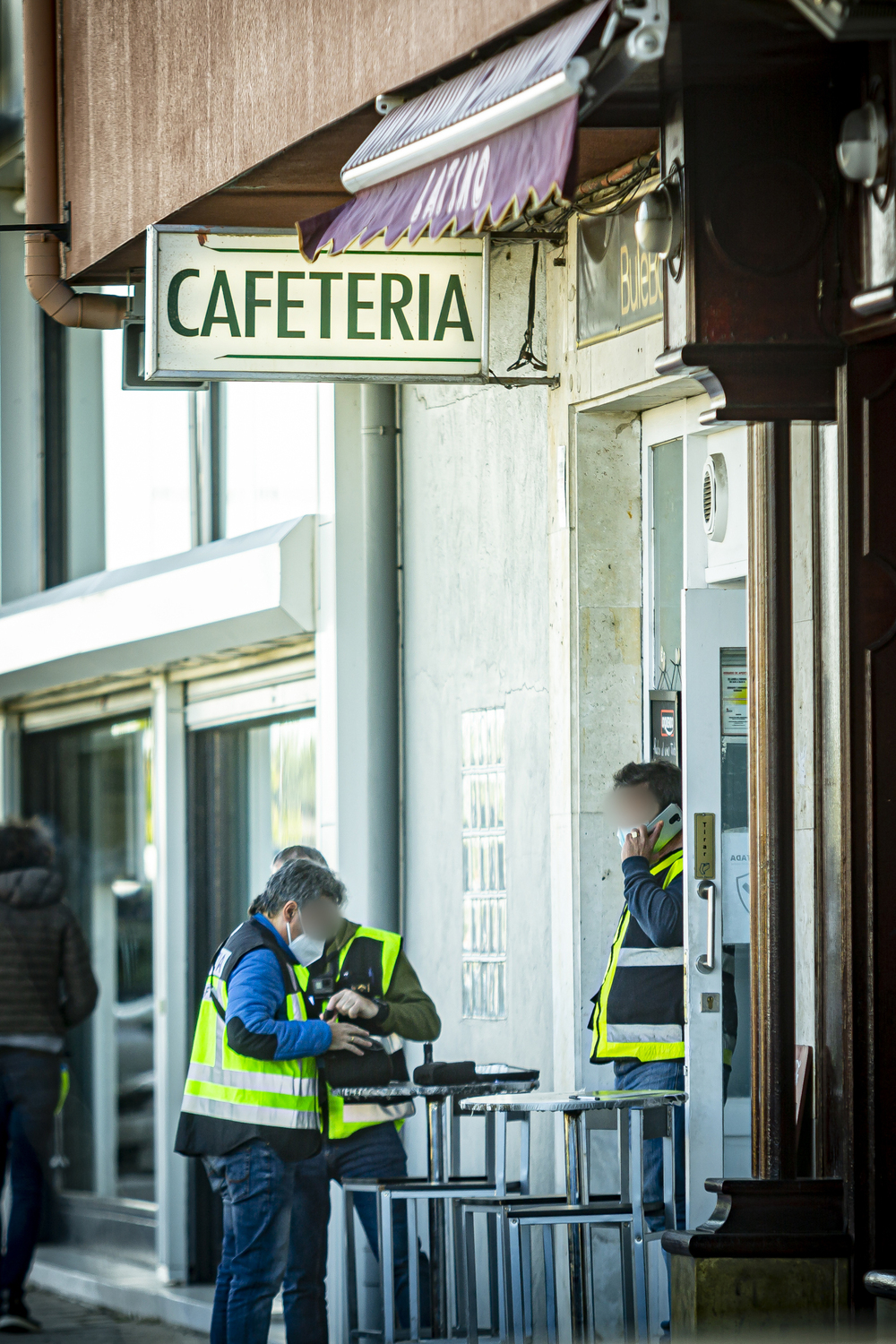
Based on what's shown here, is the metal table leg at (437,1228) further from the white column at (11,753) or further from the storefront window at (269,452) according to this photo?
the white column at (11,753)

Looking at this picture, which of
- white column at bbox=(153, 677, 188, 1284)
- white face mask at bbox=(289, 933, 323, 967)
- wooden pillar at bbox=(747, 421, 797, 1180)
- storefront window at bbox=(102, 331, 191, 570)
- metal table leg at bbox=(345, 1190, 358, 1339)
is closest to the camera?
wooden pillar at bbox=(747, 421, 797, 1180)

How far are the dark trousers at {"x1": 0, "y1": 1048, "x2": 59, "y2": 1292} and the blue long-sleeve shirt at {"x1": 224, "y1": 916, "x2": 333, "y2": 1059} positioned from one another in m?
2.87

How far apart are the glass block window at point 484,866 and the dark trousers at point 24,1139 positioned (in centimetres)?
240

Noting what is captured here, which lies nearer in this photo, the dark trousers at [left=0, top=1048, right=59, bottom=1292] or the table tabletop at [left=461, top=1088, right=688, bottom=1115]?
the table tabletop at [left=461, top=1088, right=688, bottom=1115]

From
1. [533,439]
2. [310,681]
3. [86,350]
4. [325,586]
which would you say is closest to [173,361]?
[533,439]

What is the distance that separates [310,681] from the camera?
8961 mm

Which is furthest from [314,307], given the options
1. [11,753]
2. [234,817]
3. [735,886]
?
[11,753]

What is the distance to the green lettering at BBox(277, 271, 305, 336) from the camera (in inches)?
259

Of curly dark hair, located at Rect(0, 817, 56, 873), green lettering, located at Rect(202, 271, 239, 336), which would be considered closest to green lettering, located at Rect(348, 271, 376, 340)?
green lettering, located at Rect(202, 271, 239, 336)

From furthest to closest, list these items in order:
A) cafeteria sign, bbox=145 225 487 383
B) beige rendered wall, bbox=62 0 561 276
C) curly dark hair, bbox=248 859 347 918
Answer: curly dark hair, bbox=248 859 347 918, cafeteria sign, bbox=145 225 487 383, beige rendered wall, bbox=62 0 561 276

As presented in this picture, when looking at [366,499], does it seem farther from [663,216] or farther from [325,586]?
[663,216]

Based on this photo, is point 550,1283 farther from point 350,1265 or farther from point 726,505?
point 726,505

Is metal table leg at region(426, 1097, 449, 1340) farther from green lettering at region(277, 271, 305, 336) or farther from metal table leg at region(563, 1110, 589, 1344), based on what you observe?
green lettering at region(277, 271, 305, 336)

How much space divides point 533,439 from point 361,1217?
9.20 ft
